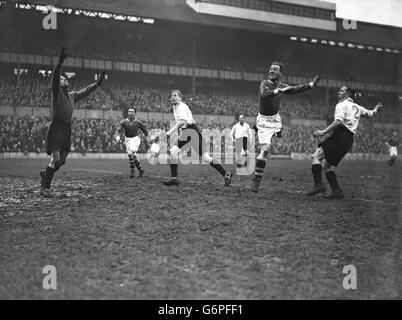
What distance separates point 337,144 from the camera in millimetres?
7648

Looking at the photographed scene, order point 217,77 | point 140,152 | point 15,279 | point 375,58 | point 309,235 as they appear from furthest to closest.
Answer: point 375,58 < point 217,77 < point 140,152 < point 309,235 < point 15,279

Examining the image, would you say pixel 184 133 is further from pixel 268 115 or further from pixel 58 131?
pixel 58 131

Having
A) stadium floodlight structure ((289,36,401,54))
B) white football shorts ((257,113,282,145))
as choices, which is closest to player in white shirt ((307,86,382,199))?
white football shorts ((257,113,282,145))

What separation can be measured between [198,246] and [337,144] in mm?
4179

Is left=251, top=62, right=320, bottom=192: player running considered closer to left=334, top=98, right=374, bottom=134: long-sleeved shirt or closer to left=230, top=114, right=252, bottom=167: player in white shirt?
left=334, top=98, right=374, bottom=134: long-sleeved shirt

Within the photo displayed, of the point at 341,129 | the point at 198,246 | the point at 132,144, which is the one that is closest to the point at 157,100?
the point at 132,144

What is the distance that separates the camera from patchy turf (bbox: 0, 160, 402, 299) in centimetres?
322

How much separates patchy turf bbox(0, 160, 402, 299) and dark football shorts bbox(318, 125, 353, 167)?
0.75 m

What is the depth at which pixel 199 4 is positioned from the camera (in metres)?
37.5

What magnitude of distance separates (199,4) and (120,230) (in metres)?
35.1

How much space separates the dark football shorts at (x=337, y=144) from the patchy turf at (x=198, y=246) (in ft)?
2.46

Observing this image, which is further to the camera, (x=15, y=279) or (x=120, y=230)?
(x=120, y=230)

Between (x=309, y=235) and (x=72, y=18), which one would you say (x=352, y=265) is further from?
(x=72, y=18)
